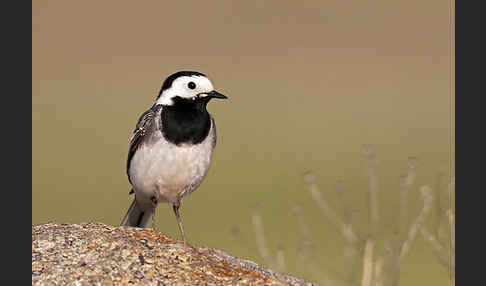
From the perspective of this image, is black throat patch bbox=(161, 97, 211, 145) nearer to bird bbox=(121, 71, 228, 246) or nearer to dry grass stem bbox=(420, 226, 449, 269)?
bird bbox=(121, 71, 228, 246)

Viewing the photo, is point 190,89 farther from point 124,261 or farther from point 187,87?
point 124,261

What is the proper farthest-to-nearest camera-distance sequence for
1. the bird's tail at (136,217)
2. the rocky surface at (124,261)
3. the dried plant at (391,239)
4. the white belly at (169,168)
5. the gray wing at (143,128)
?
the bird's tail at (136,217), the gray wing at (143,128), the white belly at (169,168), the dried plant at (391,239), the rocky surface at (124,261)

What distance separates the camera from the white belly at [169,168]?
863 centimetres

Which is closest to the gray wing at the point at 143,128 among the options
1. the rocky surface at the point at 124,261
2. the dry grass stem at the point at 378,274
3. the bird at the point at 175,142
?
the bird at the point at 175,142

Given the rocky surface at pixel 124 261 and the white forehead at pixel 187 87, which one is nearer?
the rocky surface at pixel 124 261

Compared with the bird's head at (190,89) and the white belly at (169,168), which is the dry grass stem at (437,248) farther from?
the bird's head at (190,89)

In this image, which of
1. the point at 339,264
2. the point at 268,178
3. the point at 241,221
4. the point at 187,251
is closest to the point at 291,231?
the point at 241,221

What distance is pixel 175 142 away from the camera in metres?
8.63

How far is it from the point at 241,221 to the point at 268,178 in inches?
186

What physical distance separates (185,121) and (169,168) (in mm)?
503

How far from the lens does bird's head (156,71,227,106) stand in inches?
352

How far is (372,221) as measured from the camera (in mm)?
8086

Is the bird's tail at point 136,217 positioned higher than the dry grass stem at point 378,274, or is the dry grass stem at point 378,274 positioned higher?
the bird's tail at point 136,217

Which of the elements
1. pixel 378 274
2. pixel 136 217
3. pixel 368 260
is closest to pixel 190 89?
pixel 136 217
